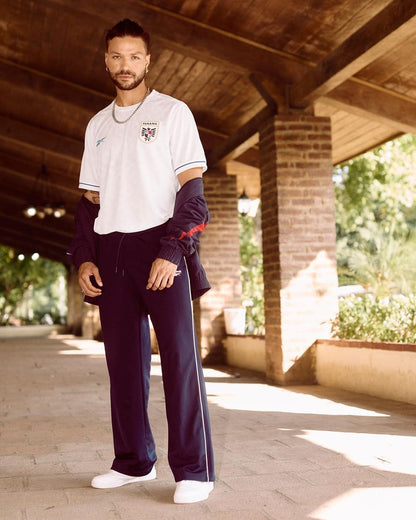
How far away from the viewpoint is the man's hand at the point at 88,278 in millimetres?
2590

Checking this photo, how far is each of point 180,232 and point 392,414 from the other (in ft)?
9.19

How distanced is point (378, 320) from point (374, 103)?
1.92 meters

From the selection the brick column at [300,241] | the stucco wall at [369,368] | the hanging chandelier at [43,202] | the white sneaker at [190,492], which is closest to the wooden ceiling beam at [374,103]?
the brick column at [300,241]

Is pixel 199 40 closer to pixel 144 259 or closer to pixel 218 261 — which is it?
pixel 218 261

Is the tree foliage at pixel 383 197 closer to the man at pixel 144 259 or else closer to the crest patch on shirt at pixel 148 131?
the man at pixel 144 259

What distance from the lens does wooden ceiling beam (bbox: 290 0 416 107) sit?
4684mm

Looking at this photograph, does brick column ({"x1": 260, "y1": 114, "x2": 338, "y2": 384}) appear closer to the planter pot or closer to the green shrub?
the green shrub

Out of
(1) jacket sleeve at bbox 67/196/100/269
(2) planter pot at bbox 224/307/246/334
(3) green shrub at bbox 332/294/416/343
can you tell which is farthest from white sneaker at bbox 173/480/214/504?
(2) planter pot at bbox 224/307/246/334

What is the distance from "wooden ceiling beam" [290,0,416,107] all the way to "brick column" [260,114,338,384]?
398 mm

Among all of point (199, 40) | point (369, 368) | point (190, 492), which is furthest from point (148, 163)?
point (199, 40)

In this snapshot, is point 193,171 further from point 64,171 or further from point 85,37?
point 64,171

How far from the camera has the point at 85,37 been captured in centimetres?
725

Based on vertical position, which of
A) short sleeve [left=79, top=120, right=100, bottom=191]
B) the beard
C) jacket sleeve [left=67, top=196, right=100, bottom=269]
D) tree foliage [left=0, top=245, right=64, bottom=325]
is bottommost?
jacket sleeve [left=67, top=196, right=100, bottom=269]

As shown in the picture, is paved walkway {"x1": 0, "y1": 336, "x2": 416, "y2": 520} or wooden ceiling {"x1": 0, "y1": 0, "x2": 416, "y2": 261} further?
wooden ceiling {"x1": 0, "y1": 0, "x2": 416, "y2": 261}
